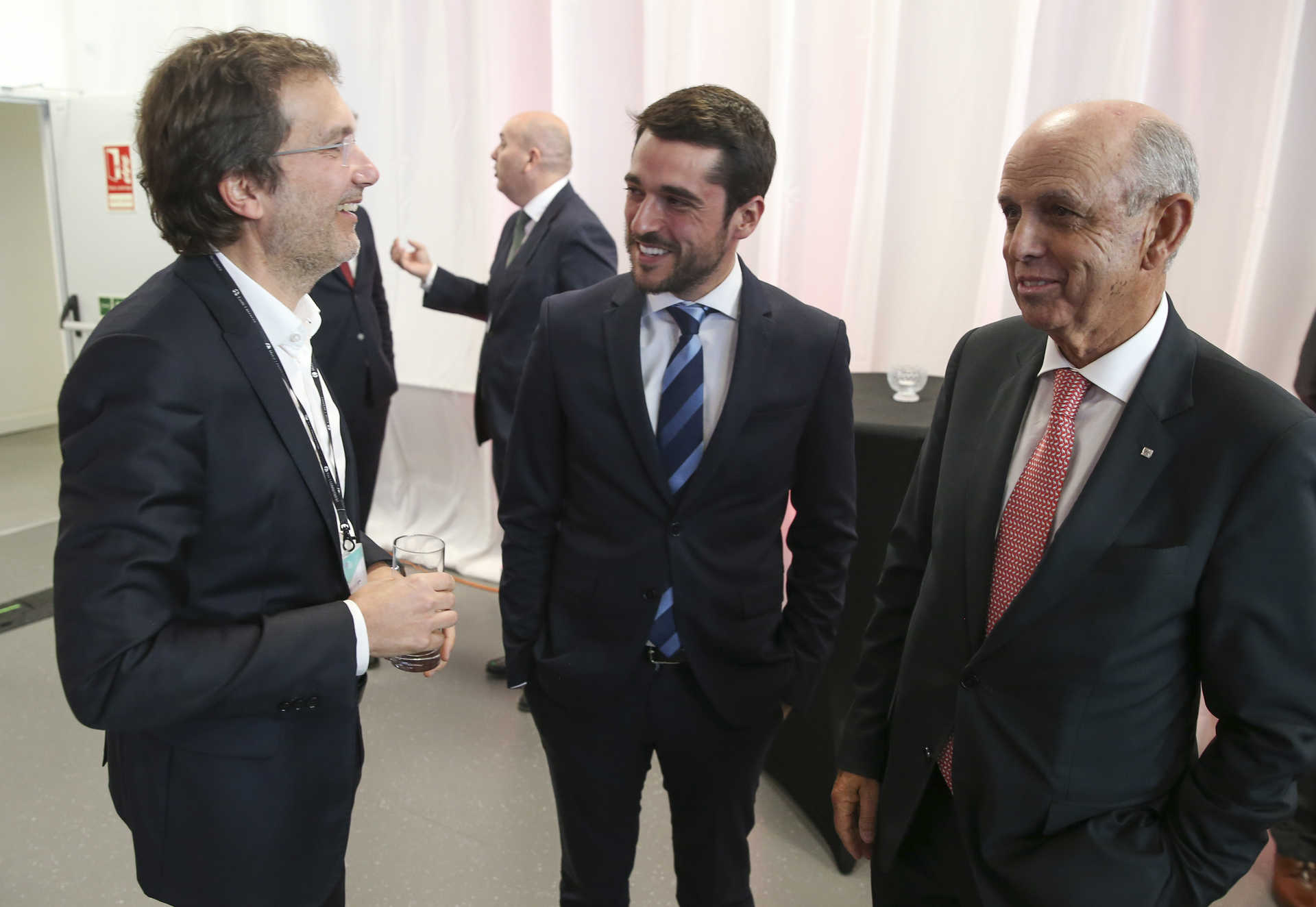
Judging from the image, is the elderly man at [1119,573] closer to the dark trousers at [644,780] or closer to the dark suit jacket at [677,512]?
the dark suit jacket at [677,512]

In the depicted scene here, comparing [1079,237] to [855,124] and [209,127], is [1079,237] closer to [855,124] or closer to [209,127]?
[209,127]

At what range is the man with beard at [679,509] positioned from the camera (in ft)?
5.21

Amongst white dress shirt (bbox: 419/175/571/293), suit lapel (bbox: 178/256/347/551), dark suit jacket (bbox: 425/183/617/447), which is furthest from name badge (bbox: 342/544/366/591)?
white dress shirt (bbox: 419/175/571/293)

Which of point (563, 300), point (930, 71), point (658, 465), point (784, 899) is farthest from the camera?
point (930, 71)

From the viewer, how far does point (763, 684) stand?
1.70 metres

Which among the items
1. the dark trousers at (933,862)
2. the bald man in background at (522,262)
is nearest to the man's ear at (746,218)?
the dark trousers at (933,862)

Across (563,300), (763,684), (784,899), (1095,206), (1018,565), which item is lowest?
(784,899)

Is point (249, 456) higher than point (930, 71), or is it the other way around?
point (930, 71)

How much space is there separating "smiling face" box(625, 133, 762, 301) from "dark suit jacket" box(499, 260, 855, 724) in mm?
75

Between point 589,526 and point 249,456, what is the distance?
0.65 metres

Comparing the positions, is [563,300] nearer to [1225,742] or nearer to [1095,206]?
[1095,206]

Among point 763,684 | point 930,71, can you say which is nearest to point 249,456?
point 763,684

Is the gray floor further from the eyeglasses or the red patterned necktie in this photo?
the eyeglasses

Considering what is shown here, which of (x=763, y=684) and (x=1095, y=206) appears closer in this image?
(x=1095, y=206)
